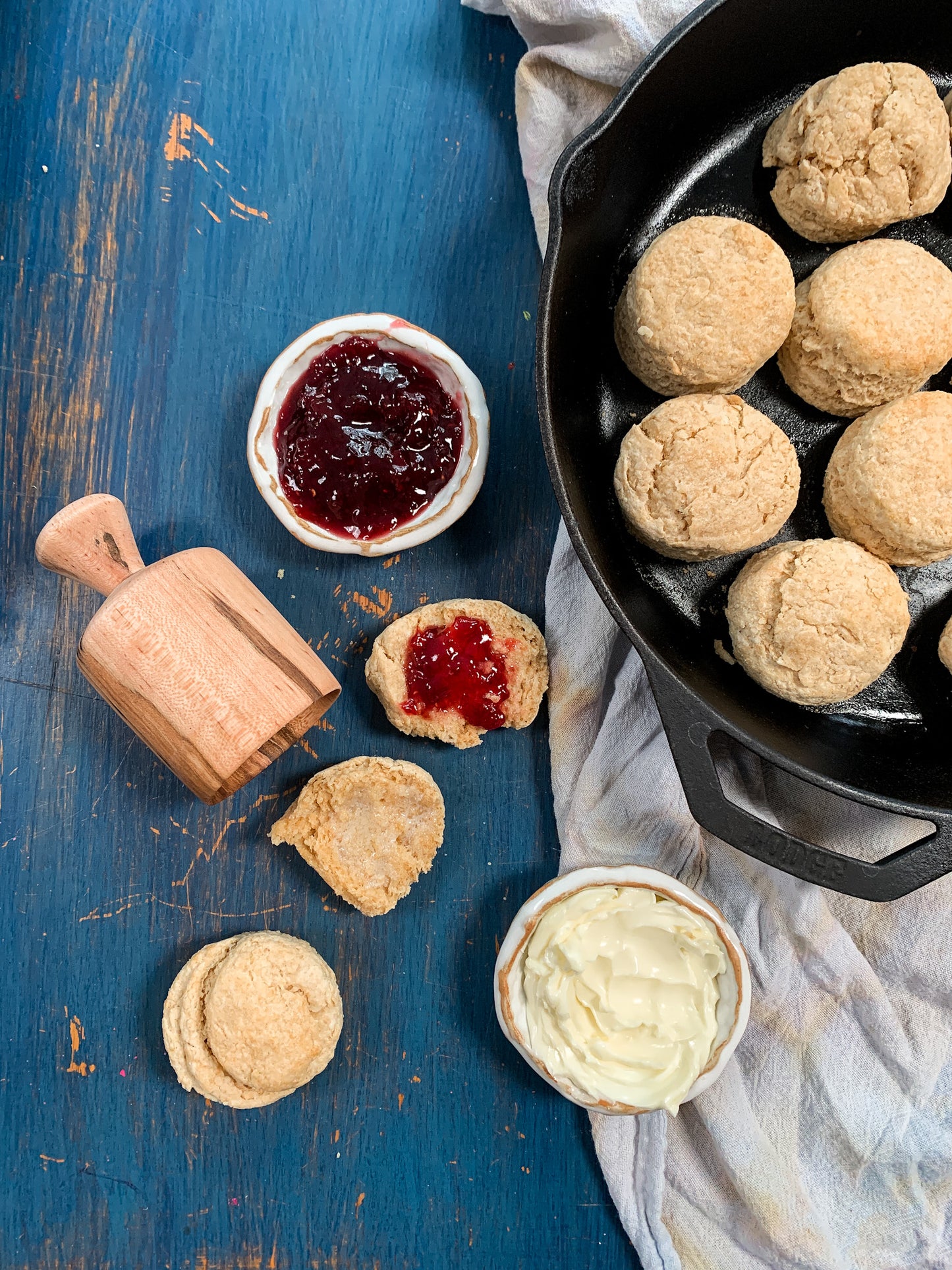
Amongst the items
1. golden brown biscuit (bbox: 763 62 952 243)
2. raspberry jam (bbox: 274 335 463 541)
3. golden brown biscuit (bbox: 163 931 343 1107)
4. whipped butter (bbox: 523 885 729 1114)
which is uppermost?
golden brown biscuit (bbox: 763 62 952 243)

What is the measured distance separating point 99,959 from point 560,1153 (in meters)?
1.47

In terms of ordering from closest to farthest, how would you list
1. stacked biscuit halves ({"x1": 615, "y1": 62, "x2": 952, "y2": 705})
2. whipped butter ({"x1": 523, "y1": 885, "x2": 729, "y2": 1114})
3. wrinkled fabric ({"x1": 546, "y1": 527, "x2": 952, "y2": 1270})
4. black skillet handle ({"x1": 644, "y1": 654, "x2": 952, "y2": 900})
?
black skillet handle ({"x1": 644, "y1": 654, "x2": 952, "y2": 900}) → stacked biscuit halves ({"x1": 615, "y1": 62, "x2": 952, "y2": 705}) → whipped butter ({"x1": 523, "y1": 885, "x2": 729, "y2": 1114}) → wrinkled fabric ({"x1": 546, "y1": 527, "x2": 952, "y2": 1270})

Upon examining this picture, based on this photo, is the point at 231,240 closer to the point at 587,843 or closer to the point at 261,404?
the point at 261,404

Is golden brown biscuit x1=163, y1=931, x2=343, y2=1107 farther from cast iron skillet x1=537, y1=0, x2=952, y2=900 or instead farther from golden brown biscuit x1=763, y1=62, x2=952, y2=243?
golden brown biscuit x1=763, y1=62, x2=952, y2=243

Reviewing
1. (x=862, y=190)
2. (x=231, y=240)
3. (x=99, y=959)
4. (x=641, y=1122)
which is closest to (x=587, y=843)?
(x=641, y=1122)

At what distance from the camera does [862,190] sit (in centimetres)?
224

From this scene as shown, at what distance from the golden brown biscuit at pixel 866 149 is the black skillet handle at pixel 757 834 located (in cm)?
125

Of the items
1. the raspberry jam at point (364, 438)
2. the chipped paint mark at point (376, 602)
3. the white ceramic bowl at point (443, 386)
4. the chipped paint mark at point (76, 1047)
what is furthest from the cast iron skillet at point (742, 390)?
the chipped paint mark at point (76, 1047)

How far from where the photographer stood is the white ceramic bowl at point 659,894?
7.82ft

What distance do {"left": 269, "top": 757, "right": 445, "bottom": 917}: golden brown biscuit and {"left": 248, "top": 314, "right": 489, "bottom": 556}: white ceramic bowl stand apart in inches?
24.9

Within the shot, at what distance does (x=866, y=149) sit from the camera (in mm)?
2195

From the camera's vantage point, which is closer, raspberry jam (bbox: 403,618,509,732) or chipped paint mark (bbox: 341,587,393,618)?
raspberry jam (bbox: 403,618,509,732)

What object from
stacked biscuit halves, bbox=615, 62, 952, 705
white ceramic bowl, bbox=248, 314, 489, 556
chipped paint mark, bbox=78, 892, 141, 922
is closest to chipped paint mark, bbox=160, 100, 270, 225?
white ceramic bowl, bbox=248, 314, 489, 556

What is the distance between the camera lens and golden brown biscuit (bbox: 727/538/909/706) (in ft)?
7.21
